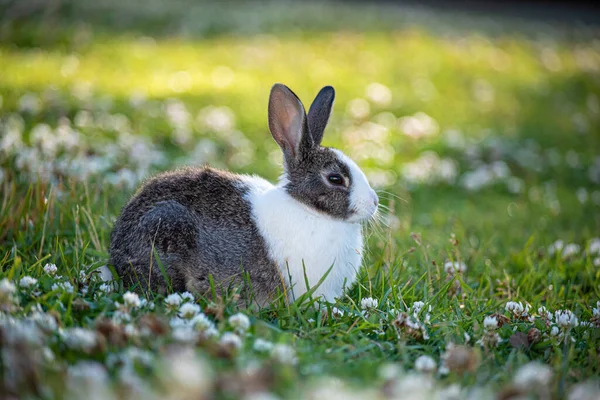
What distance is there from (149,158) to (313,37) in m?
9.68

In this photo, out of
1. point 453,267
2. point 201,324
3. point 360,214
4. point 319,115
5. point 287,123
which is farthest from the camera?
point 453,267

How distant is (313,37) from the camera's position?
16.0 m

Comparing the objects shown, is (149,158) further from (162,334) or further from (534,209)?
(534,209)

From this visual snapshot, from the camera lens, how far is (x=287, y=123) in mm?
4789

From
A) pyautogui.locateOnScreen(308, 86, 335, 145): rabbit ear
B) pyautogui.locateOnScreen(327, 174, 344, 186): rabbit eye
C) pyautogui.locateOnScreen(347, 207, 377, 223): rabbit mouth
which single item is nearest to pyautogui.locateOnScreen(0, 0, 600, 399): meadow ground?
pyautogui.locateOnScreen(347, 207, 377, 223): rabbit mouth

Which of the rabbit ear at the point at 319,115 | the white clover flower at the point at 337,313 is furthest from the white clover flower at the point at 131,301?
the rabbit ear at the point at 319,115

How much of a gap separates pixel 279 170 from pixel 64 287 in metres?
4.43

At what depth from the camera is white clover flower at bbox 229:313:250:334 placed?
11.9 ft

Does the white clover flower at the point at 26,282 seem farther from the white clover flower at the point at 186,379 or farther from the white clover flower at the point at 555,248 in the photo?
the white clover flower at the point at 555,248

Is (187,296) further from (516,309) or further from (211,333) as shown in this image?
(516,309)

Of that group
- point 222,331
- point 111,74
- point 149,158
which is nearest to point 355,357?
point 222,331

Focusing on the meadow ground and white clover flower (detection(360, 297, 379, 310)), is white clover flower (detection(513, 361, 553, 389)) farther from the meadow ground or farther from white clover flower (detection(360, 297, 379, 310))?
white clover flower (detection(360, 297, 379, 310))

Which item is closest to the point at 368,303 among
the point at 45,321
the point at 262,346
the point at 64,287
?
the point at 262,346

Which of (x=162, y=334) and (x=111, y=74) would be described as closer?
(x=162, y=334)
